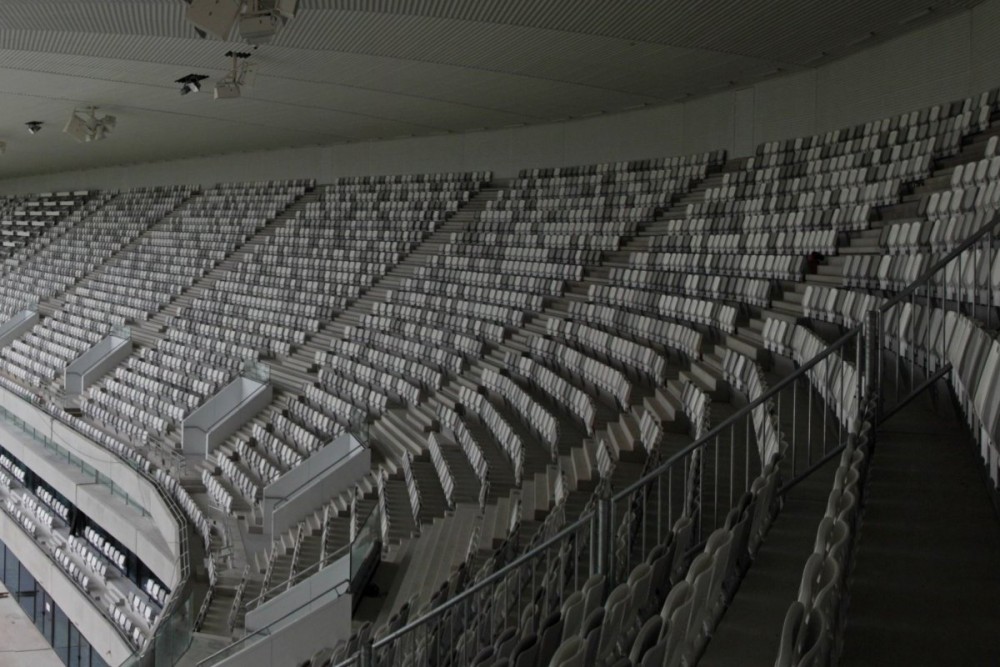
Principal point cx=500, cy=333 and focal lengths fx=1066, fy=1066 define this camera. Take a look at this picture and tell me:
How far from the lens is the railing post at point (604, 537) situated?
3.74 metres

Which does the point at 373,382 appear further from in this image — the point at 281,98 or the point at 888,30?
the point at 888,30

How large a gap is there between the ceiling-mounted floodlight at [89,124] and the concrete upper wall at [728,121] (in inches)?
238

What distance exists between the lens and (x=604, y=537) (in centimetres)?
378

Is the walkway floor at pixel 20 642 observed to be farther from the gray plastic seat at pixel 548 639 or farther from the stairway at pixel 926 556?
the stairway at pixel 926 556

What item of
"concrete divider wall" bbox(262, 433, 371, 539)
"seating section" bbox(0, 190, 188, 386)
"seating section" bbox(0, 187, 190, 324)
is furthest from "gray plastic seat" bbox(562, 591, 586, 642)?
"seating section" bbox(0, 187, 190, 324)

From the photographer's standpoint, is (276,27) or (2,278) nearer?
(276,27)

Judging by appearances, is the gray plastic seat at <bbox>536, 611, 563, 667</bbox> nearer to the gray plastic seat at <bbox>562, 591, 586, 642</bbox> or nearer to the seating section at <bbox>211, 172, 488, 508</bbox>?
the gray plastic seat at <bbox>562, 591, 586, 642</bbox>

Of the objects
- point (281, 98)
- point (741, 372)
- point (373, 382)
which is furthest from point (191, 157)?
point (741, 372)

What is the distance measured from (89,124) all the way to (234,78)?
580cm

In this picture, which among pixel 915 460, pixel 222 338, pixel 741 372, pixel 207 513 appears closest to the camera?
pixel 915 460

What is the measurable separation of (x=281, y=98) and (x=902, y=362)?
12.6 metres

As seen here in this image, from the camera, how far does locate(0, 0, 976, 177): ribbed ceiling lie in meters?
10.2

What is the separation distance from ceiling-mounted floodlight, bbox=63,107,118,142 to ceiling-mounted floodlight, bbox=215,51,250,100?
209 inches

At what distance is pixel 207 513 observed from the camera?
480 inches
